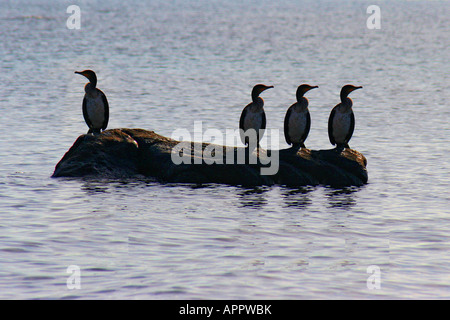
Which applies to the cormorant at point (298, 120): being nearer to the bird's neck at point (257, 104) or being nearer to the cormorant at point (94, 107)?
the bird's neck at point (257, 104)

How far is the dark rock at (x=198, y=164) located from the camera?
1568 centimetres

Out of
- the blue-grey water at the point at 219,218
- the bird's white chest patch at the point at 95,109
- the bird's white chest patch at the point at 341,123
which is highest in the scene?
the bird's white chest patch at the point at 95,109

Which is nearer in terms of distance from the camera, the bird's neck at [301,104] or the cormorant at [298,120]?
the cormorant at [298,120]

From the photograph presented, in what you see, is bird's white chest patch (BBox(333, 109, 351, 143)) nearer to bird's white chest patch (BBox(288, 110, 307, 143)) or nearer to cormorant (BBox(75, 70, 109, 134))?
bird's white chest patch (BBox(288, 110, 307, 143))

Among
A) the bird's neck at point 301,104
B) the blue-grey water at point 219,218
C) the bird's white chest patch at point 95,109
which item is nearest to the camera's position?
the blue-grey water at point 219,218

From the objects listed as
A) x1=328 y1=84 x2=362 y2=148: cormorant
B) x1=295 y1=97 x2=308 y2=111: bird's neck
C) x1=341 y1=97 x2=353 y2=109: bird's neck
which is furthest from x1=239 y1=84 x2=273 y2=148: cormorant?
x1=341 y1=97 x2=353 y2=109: bird's neck

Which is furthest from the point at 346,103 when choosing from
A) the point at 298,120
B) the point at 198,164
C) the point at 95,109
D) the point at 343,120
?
the point at 95,109

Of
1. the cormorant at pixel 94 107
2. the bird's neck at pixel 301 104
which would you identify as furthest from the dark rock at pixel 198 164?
the bird's neck at pixel 301 104

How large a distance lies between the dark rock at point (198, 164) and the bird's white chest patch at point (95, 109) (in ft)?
1.89

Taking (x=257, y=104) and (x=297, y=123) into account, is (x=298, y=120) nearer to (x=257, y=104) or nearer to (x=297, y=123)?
(x=297, y=123)

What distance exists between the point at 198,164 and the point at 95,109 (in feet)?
8.65

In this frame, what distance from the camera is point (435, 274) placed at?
1033 centimetres

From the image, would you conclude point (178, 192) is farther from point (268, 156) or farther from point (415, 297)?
point (415, 297)
